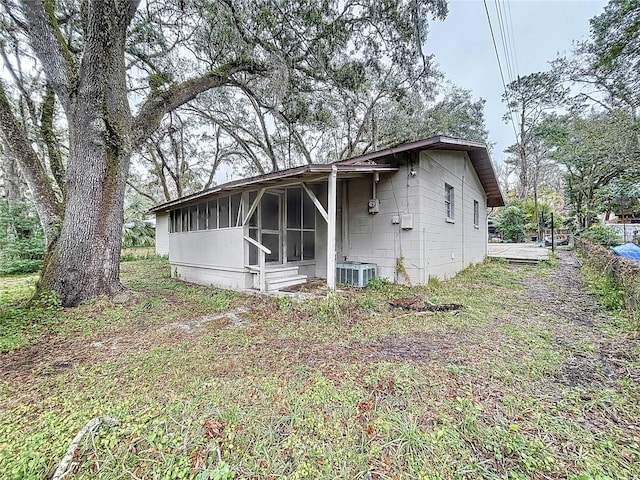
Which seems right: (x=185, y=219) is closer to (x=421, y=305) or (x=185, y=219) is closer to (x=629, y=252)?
(x=421, y=305)

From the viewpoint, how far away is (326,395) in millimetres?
2270

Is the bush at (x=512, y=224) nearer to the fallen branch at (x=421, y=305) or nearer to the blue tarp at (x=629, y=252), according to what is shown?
the blue tarp at (x=629, y=252)

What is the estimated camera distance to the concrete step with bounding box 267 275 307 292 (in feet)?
20.3

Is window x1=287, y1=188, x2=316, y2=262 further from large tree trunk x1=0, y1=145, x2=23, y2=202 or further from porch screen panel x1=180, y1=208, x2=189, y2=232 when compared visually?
large tree trunk x1=0, y1=145, x2=23, y2=202

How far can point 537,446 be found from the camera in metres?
1.71

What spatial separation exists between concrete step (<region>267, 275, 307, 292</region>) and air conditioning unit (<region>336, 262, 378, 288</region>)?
949mm

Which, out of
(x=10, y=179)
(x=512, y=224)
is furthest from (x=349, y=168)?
(x=512, y=224)

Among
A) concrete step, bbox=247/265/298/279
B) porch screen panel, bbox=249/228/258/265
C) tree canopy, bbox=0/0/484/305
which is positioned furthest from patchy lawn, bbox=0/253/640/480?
porch screen panel, bbox=249/228/258/265

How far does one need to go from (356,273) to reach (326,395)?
4.35m

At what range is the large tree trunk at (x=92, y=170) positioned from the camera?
4.69 meters

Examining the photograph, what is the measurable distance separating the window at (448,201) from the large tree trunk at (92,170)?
24.8ft

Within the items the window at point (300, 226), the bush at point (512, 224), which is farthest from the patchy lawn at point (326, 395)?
the bush at point (512, 224)

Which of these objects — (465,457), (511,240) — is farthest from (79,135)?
(511,240)

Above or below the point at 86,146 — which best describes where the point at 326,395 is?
below
